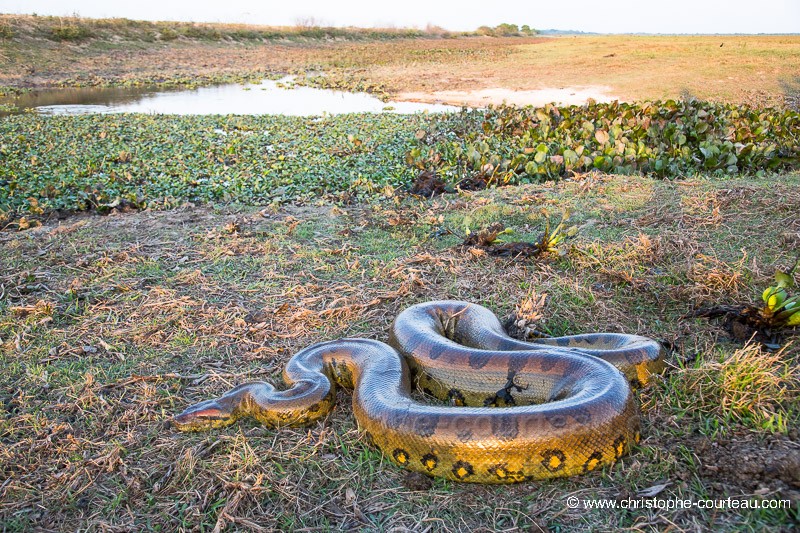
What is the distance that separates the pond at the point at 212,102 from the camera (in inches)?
755

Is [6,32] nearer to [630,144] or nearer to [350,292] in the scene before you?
[630,144]

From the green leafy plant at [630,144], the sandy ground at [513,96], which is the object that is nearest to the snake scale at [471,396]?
the green leafy plant at [630,144]

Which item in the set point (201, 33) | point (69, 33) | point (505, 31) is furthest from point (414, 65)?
point (505, 31)

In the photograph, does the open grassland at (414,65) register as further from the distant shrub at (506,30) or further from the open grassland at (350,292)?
the distant shrub at (506,30)

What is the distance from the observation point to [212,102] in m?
22.5

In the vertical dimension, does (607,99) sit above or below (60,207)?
above

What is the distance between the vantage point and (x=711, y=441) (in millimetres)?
2984

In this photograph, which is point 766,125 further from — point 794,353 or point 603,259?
point 794,353

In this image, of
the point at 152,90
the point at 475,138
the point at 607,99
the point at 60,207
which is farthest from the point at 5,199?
the point at 152,90

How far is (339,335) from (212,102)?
67.1 ft

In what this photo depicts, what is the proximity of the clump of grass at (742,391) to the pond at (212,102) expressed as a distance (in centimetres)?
1513

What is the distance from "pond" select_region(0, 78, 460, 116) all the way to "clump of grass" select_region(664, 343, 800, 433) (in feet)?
49.6

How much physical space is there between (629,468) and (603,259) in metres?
2.78

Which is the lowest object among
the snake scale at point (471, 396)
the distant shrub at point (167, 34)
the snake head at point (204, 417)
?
the snake head at point (204, 417)
